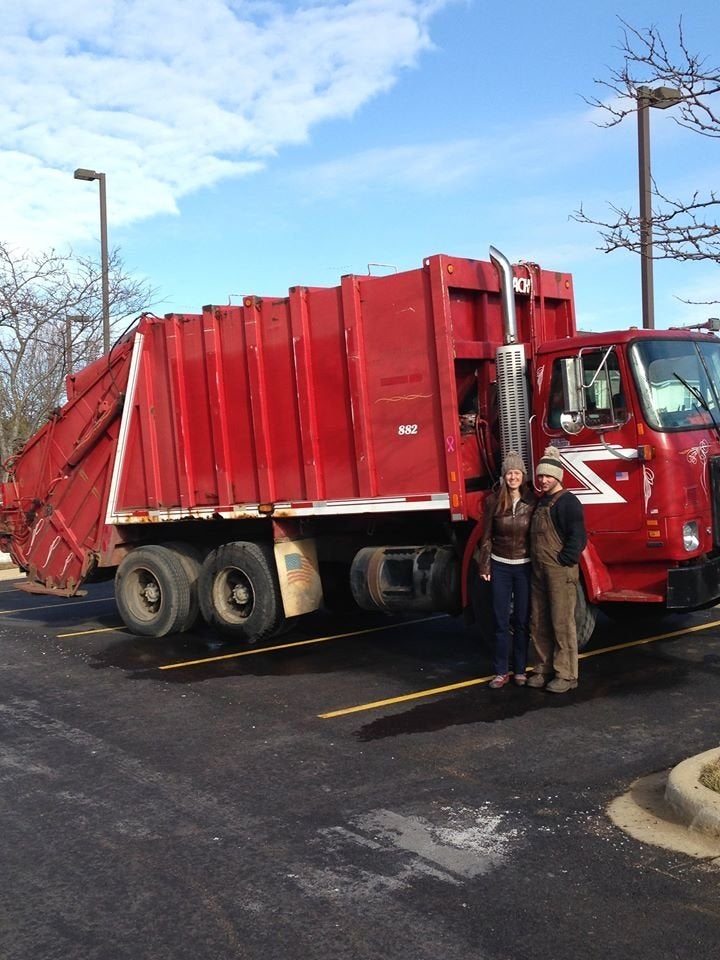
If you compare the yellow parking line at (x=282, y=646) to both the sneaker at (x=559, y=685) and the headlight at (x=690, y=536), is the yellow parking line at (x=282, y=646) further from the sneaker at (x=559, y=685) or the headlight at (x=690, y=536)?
the headlight at (x=690, y=536)

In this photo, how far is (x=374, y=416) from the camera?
344 inches

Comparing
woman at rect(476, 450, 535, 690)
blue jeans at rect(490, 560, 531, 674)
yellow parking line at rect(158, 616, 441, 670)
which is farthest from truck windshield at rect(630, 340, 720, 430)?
yellow parking line at rect(158, 616, 441, 670)

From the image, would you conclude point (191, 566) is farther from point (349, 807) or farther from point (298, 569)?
point (349, 807)

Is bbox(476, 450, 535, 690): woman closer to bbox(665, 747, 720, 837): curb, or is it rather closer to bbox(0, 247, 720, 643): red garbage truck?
bbox(0, 247, 720, 643): red garbage truck

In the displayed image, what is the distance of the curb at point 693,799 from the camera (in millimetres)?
4566

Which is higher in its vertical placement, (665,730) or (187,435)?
(187,435)

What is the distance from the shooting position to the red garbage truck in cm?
772

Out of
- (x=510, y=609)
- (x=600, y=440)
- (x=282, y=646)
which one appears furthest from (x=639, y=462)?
(x=282, y=646)

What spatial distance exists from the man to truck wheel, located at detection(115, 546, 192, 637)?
4564 millimetres

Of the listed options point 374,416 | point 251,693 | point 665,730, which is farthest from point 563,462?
point 251,693

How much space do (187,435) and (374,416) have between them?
246cm

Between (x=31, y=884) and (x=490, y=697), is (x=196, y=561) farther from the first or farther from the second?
(x=31, y=884)

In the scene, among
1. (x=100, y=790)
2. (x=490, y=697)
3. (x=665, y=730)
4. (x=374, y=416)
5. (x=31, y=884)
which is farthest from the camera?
(x=374, y=416)

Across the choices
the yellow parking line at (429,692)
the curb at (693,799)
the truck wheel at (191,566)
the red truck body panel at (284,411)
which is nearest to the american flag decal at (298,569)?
the red truck body panel at (284,411)
